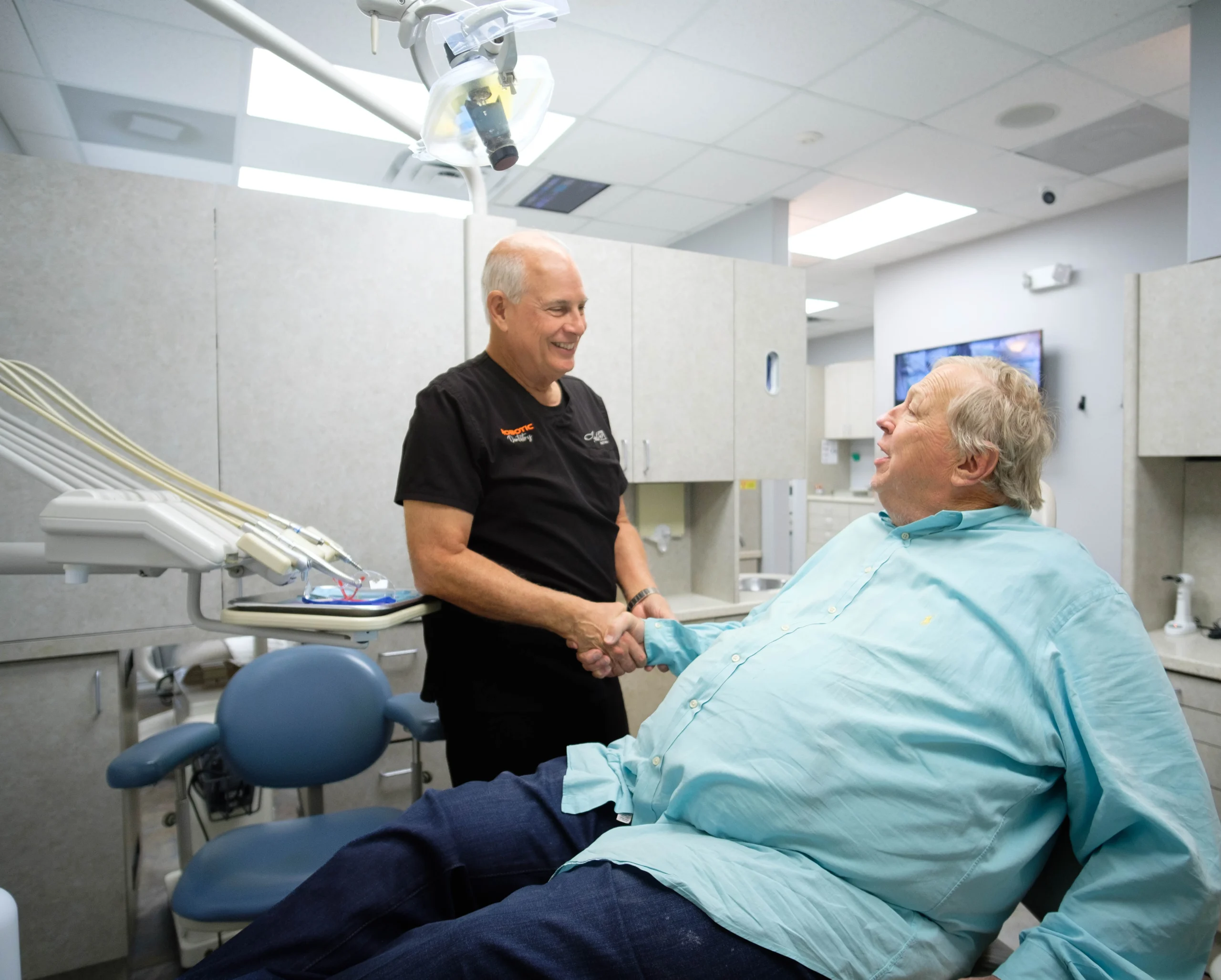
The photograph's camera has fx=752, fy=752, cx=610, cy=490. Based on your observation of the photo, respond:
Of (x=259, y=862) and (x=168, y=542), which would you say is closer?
(x=168, y=542)

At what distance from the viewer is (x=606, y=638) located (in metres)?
1.38

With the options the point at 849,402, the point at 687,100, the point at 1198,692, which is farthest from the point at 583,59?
the point at 849,402

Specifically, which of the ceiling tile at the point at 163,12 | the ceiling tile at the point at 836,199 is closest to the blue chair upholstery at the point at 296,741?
the ceiling tile at the point at 163,12

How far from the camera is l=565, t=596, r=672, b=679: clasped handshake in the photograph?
138 centimetres

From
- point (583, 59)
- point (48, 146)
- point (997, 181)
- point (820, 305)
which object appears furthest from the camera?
point (820, 305)

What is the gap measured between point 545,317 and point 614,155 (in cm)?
280

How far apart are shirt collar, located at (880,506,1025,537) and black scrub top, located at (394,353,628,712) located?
660mm

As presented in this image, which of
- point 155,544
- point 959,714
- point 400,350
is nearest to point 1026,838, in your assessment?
point 959,714

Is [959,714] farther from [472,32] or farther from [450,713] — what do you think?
[472,32]

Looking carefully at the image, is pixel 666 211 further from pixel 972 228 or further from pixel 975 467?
pixel 975 467

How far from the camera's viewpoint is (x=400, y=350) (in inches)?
93.3

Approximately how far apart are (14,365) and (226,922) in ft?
3.47

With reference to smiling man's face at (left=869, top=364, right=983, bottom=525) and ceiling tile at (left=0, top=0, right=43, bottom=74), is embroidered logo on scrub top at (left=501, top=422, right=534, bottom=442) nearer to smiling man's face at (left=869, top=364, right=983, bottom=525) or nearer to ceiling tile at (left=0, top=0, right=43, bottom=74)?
smiling man's face at (left=869, top=364, right=983, bottom=525)

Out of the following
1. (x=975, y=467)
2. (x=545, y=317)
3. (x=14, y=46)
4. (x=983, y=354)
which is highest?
(x=14, y=46)
